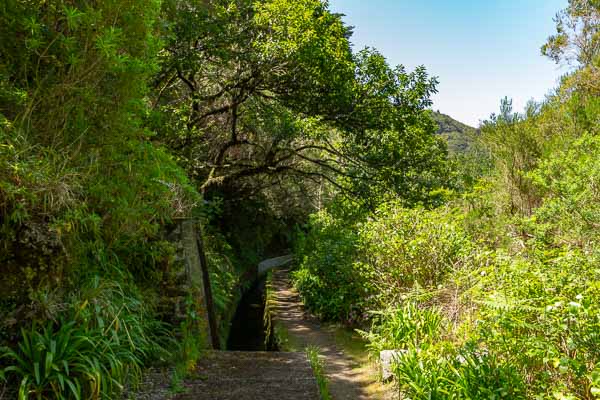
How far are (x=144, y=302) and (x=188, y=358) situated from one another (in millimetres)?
749

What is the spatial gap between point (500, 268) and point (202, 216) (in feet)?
18.4

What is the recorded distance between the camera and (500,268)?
15.0 ft

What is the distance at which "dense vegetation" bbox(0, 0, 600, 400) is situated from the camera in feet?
10.8

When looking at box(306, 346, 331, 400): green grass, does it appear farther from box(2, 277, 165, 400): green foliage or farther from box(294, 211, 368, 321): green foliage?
box(294, 211, 368, 321): green foliage

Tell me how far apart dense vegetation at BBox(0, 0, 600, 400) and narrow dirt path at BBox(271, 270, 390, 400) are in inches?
18.3

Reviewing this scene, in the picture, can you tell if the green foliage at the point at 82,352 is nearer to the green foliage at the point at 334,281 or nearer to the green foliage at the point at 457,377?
the green foliage at the point at 457,377

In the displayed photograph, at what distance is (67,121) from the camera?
3.86 m

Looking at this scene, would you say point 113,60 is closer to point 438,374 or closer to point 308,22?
point 438,374

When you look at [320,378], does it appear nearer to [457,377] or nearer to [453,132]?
[457,377]

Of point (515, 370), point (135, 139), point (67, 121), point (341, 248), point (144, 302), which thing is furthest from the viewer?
point (341, 248)

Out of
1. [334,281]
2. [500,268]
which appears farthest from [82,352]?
[334,281]

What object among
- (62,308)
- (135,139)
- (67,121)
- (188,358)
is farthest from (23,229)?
(188,358)

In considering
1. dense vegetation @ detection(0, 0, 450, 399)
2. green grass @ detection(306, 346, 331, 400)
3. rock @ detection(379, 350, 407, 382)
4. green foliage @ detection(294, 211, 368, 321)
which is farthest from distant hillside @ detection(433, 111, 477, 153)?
rock @ detection(379, 350, 407, 382)

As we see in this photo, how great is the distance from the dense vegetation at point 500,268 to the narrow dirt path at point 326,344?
0.45m
